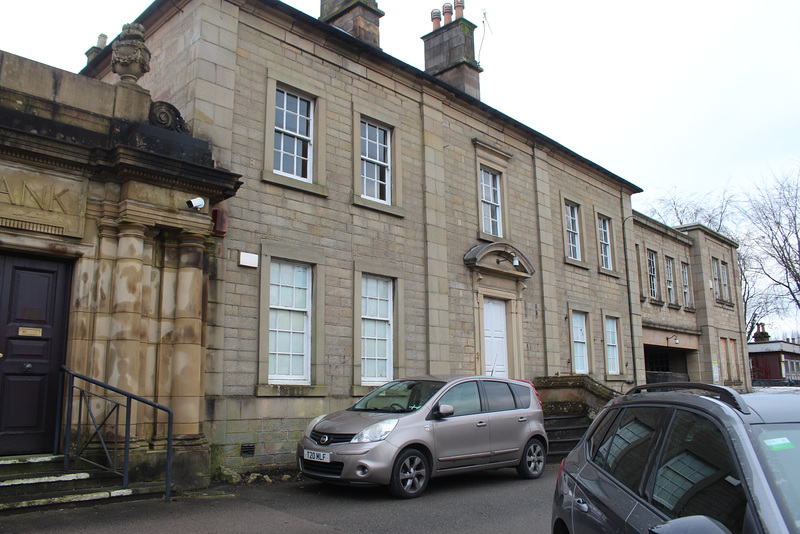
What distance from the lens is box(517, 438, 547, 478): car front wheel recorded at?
1002 cm

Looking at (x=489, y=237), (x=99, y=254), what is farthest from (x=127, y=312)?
(x=489, y=237)

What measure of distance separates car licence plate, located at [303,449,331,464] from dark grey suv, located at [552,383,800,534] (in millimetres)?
4732

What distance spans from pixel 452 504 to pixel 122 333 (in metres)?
4.93

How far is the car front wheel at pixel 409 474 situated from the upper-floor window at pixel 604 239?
13982 millimetres

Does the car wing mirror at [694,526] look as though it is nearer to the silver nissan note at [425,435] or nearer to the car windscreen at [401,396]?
the silver nissan note at [425,435]

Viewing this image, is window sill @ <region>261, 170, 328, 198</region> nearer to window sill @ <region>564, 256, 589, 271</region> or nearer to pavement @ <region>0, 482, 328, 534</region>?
pavement @ <region>0, 482, 328, 534</region>

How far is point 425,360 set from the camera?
44.5ft

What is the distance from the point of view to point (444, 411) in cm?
874

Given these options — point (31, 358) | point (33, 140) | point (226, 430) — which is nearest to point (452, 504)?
point (226, 430)

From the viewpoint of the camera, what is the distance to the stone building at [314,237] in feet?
30.0

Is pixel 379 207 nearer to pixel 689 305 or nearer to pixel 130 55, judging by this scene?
pixel 130 55

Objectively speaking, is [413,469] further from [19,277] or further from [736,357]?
[736,357]

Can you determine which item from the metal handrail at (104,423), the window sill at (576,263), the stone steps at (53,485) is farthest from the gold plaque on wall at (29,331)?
the window sill at (576,263)

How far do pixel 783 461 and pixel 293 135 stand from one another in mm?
10563
